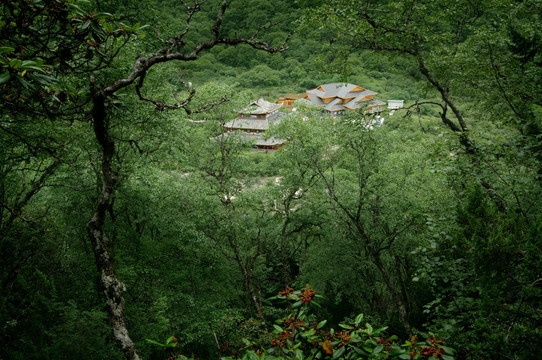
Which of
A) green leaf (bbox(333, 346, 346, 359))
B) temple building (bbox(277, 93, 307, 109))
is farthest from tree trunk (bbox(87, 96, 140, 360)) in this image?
temple building (bbox(277, 93, 307, 109))

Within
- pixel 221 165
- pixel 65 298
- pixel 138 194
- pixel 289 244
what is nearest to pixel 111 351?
pixel 65 298

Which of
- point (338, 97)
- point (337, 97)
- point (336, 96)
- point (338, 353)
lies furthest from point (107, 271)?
point (336, 96)

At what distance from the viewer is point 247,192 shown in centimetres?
1355

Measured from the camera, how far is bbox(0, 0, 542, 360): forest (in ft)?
9.48

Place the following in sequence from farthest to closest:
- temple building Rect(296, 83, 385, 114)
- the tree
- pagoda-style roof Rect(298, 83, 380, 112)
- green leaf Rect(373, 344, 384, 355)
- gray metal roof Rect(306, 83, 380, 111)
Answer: gray metal roof Rect(306, 83, 380, 111)
pagoda-style roof Rect(298, 83, 380, 112)
temple building Rect(296, 83, 385, 114)
the tree
green leaf Rect(373, 344, 384, 355)

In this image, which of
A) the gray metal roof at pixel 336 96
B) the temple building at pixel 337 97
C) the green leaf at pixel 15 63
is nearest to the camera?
the green leaf at pixel 15 63

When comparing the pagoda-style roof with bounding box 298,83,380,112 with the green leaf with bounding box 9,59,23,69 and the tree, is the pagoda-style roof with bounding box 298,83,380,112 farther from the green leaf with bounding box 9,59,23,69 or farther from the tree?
the green leaf with bounding box 9,59,23,69

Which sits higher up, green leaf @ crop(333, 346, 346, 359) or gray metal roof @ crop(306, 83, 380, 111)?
gray metal roof @ crop(306, 83, 380, 111)

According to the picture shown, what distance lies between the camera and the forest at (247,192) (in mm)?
2891

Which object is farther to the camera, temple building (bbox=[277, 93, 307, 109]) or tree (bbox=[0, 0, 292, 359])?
temple building (bbox=[277, 93, 307, 109])

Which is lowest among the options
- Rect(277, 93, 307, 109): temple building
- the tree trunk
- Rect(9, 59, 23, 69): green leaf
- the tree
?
the tree trunk

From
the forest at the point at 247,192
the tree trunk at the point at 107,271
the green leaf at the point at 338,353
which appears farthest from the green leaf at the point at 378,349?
the tree trunk at the point at 107,271

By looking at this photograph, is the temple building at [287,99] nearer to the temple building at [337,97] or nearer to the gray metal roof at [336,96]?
the temple building at [337,97]

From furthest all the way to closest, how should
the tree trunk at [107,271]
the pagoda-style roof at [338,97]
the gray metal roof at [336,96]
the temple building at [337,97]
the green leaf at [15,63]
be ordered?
the gray metal roof at [336,96] < the pagoda-style roof at [338,97] < the temple building at [337,97] < the tree trunk at [107,271] < the green leaf at [15,63]
